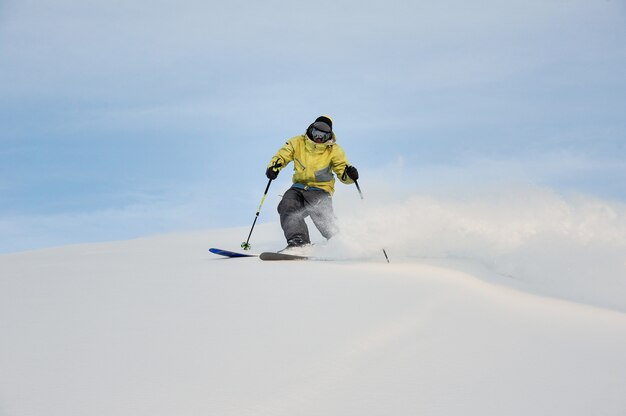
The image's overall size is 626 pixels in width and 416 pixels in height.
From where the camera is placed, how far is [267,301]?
13.2 feet

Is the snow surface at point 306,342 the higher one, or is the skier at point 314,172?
the skier at point 314,172

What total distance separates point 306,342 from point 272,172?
4773 mm

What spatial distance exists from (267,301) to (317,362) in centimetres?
117

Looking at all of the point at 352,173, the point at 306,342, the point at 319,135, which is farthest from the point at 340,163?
the point at 306,342

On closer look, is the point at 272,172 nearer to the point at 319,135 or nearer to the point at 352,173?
the point at 319,135

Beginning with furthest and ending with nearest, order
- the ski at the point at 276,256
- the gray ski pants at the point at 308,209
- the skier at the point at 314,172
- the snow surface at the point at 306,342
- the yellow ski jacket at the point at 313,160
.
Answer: the yellow ski jacket at the point at 313,160, the skier at the point at 314,172, the gray ski pants at the point at 308,209, the ski at the point at 276,256, the snow surface at the point at 306,342

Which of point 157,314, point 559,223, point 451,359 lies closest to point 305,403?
point 451,359

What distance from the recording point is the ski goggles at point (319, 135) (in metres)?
7.68

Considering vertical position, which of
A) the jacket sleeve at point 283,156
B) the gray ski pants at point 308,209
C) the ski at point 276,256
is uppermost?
the jacket sleeve at point 283,156

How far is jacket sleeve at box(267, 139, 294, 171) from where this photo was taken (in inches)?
307

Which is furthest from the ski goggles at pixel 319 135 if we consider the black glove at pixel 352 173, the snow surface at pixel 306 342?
the snow surface at pixel 306 342

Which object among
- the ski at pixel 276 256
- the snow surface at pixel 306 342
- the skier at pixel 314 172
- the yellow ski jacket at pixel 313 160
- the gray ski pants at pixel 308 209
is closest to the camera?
the snow surface at pixel 306 342

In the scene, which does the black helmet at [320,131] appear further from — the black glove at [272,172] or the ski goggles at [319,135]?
the black glove at [272,172]

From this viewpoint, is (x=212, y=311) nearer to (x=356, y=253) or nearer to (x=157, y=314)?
(x=157, y=314)
